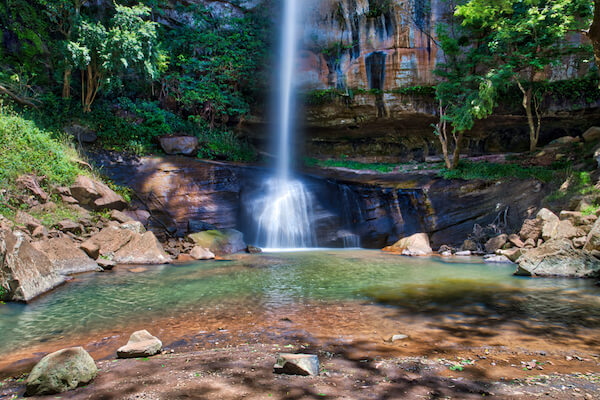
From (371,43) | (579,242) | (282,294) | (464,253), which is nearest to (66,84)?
(282,294)

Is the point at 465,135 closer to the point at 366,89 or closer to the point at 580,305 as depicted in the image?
the point at 366,89

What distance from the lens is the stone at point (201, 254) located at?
11.0m

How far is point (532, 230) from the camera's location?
1104 cm

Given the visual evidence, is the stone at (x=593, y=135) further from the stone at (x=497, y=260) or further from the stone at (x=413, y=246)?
the stone at (x=413, y=246)

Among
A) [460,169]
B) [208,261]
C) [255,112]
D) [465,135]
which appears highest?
[255,112]

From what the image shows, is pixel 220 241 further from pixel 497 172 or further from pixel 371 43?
pixel 371 43

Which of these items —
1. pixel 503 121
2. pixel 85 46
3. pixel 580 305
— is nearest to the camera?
pixel 580 305

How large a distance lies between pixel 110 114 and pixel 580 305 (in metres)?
17.5

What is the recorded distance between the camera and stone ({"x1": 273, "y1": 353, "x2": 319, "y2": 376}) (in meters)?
2.86

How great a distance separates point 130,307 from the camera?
5555 millimetres

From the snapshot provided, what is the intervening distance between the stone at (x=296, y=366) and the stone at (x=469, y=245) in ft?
37.1

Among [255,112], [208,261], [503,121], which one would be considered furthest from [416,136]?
[208,261]

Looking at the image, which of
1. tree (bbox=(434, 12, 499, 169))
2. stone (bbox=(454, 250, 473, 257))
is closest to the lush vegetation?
tree (bbox=(434, 12, 499, 169))

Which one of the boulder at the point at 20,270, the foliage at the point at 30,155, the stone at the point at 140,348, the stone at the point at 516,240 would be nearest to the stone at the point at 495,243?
the stone at the point at 516,240
